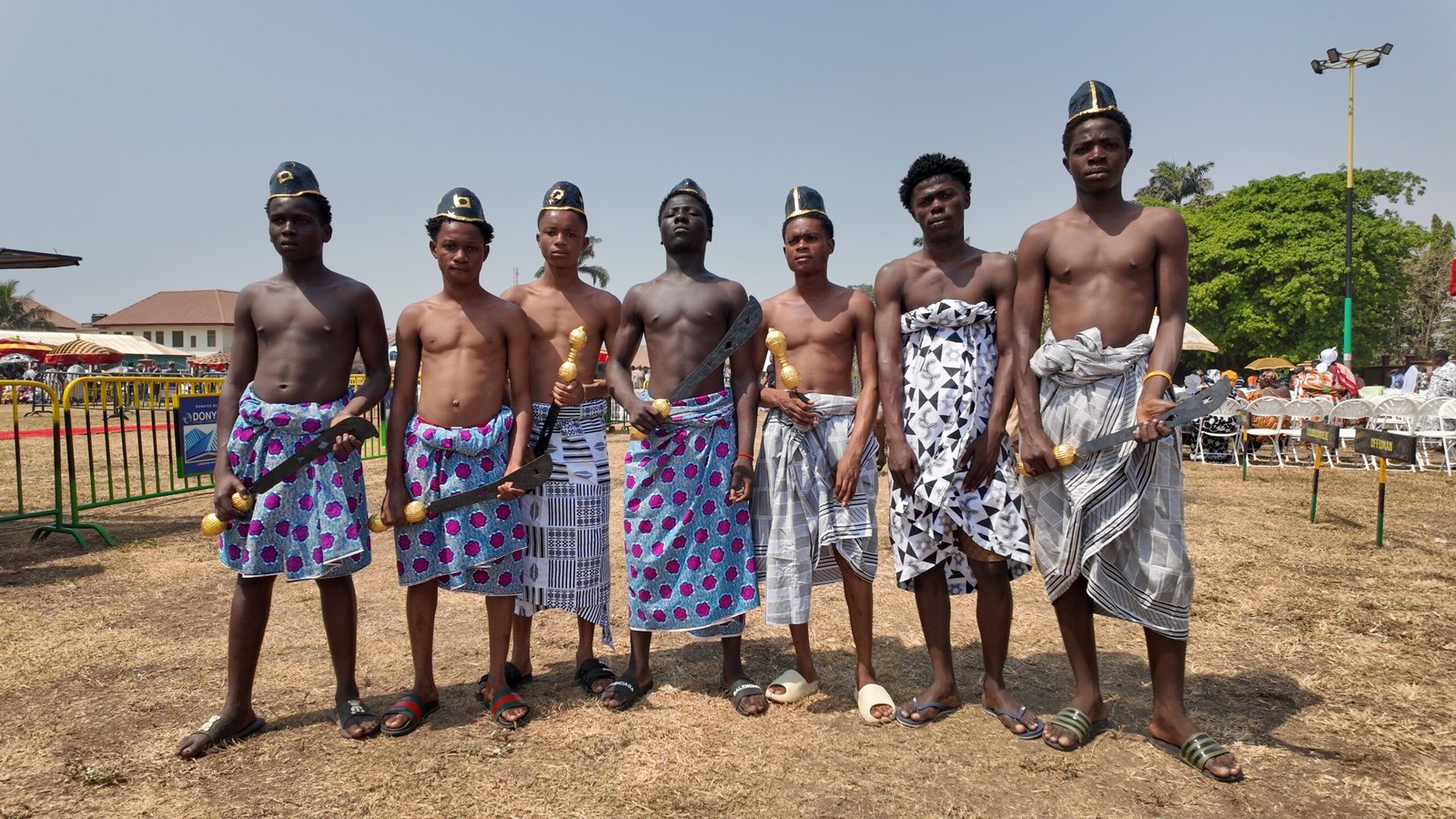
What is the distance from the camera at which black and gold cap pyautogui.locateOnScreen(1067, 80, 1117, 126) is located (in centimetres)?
307

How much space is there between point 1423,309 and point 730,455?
49769 millimetres

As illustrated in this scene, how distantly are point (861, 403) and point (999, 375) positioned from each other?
62cm

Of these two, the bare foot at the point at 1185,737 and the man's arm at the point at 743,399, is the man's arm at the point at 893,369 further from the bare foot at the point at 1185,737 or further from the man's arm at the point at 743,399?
the bare foot at the point at 1185,737

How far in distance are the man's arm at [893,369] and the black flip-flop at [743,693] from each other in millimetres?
1178

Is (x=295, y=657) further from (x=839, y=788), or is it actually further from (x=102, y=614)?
(x=839, y=788)

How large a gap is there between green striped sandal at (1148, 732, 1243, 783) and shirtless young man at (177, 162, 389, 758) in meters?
3.31

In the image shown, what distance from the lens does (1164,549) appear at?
9.82 ft

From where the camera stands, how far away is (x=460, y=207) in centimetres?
353

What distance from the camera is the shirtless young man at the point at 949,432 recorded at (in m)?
3.30

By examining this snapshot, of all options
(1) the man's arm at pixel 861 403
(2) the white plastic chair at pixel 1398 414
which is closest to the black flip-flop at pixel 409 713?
(1) the man's arm at pixel 861 403

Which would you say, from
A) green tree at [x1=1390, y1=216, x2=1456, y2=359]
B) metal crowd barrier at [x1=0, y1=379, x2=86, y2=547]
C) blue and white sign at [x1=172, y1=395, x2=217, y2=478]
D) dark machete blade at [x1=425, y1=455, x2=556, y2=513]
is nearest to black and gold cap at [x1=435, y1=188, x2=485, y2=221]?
dark machete blade at [x1=425, y1=455, x2=556, y2=513]

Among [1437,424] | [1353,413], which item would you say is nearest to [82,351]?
[1353,413]

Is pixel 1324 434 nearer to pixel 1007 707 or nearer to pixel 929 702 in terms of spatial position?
pixel 1007 707

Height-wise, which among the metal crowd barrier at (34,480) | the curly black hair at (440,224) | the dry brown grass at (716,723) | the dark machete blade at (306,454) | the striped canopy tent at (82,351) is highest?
the striped canopy tent at (82,351)
